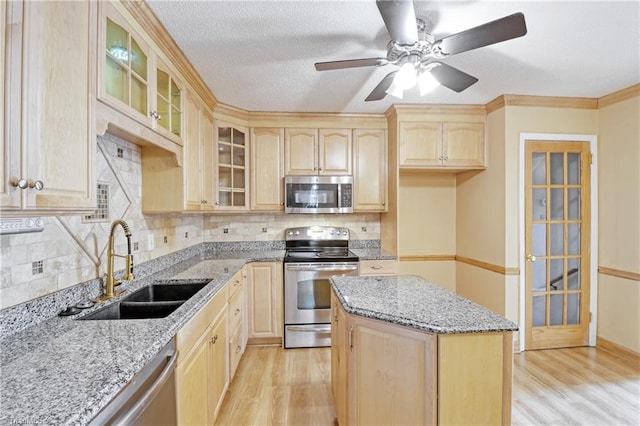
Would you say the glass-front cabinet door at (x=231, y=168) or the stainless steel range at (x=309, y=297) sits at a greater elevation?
the glass-front cabinet door at (x=231, y=168)

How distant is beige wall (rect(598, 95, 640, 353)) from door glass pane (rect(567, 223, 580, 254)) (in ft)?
0.59

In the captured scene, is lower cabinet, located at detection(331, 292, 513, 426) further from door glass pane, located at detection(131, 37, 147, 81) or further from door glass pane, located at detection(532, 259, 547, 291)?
door glass pane, located at detection(532, 259, 547, 291)

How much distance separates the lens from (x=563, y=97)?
285 cm

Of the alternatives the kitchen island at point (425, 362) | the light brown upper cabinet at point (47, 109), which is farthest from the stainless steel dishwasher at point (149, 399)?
the kitchen island at point (425, 362)

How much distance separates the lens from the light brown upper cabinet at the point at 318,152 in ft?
10.9

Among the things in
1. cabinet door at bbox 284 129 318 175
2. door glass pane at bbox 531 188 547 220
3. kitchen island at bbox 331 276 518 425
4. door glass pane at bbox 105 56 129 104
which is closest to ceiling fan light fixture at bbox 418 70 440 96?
kitchen island at bbox 331 276 518 425

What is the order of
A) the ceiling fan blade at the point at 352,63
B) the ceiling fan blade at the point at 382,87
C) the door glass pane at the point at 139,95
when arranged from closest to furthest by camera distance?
the door glass pane at the point at 139,95 → the ceiling fan blade at the point at 352,63 → the ceiling fan blade at the point at 382,87

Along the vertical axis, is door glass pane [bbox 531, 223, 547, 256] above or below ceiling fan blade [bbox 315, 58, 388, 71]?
below

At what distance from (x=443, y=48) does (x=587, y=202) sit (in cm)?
248

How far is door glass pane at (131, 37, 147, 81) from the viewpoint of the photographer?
1.55 metres

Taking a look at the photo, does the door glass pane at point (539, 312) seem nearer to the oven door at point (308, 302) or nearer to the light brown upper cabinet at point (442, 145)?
the light brown upper cabinet at point (442, 145)

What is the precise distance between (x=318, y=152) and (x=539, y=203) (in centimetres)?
225

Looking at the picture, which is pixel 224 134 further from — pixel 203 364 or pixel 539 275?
pixel 539 275

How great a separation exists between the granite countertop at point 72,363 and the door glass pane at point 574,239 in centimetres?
339
